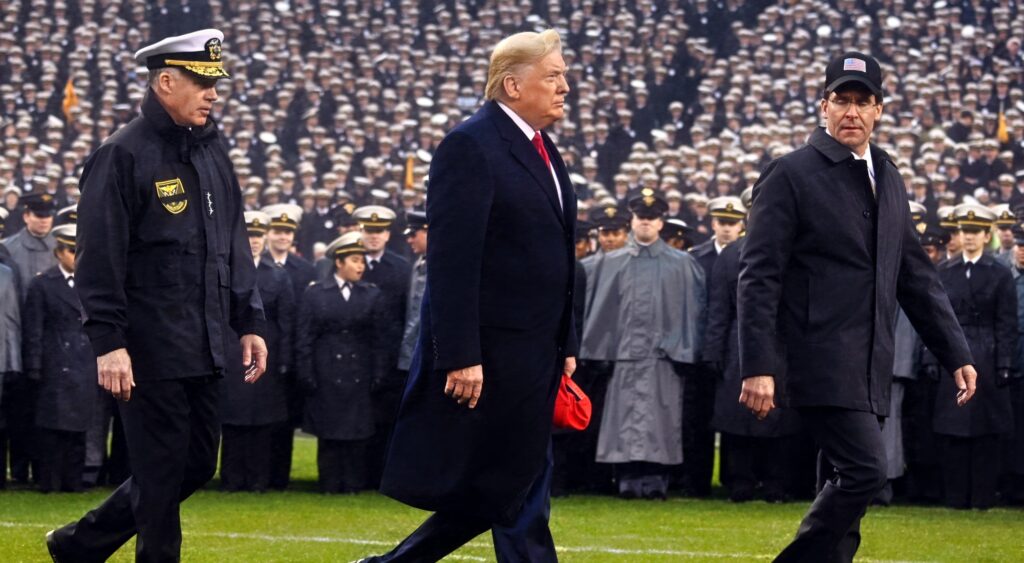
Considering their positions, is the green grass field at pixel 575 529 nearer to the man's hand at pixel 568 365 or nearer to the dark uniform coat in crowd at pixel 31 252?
the dark uniform coat in crowd at pixel 31 252

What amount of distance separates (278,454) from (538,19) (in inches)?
681

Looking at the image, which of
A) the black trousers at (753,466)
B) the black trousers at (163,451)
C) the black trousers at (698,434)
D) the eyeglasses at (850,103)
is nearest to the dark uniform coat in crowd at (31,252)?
the black trousers at (698,434)

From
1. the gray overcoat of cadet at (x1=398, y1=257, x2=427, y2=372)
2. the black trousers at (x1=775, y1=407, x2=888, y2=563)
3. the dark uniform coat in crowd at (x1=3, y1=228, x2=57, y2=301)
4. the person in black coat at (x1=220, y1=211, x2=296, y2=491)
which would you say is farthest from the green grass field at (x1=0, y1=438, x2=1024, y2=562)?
the black trousers at (x1=775, y1=407, x2=888, y2=563)

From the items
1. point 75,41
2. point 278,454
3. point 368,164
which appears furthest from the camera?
point 75,41

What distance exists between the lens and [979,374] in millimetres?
12227

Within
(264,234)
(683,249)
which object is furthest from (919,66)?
(264,234)

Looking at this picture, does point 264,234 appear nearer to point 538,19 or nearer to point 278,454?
point 278,454

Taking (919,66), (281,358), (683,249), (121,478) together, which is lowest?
(121,478)

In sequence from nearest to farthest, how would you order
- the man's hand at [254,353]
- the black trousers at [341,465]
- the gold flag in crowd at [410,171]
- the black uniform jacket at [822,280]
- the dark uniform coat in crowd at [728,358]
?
the black uniform jacket at [822,280]
the man's hand at [254,353]
the dark uniform coat in crowd at [728,358]
the black trousers at [341,465]
the gold flag in crowd at [410,171]

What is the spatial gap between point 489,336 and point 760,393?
1060mm

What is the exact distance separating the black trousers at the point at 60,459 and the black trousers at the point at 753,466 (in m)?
4.66

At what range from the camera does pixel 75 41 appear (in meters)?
28.9

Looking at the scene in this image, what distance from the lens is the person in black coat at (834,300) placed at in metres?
6.22

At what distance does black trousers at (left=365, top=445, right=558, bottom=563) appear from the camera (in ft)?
19.0
